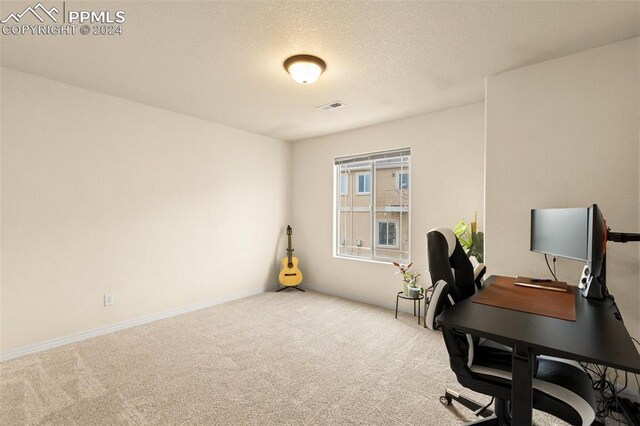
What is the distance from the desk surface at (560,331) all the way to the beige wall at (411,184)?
2.16 metres

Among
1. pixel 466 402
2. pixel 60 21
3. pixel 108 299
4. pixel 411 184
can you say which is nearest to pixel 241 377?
pixel 466 402

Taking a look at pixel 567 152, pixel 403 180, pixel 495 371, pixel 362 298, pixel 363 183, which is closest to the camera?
pixel 495 371

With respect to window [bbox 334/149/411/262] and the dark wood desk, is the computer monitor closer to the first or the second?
the dark wood desk

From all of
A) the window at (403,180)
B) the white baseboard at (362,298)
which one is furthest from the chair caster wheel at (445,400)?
the window at (403,180)

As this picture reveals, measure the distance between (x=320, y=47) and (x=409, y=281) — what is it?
2778 mm

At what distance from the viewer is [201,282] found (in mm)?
4148

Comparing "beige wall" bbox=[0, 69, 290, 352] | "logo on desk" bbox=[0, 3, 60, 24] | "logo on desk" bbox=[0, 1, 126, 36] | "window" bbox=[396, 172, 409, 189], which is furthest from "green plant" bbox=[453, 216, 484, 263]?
"logo on desk" bbox=[0, 3, 60, 24]

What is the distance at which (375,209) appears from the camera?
4.57 meters

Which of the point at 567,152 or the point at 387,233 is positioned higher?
the point at 567,152

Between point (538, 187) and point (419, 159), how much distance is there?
1.57 meters

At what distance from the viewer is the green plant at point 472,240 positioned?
10.3ft

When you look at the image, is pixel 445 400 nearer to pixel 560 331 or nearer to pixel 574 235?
pixel 560 331

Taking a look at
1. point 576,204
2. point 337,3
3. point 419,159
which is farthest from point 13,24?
point 576,204

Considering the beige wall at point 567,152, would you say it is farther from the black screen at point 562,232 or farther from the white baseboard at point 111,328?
the white baseboard at point 111,328
